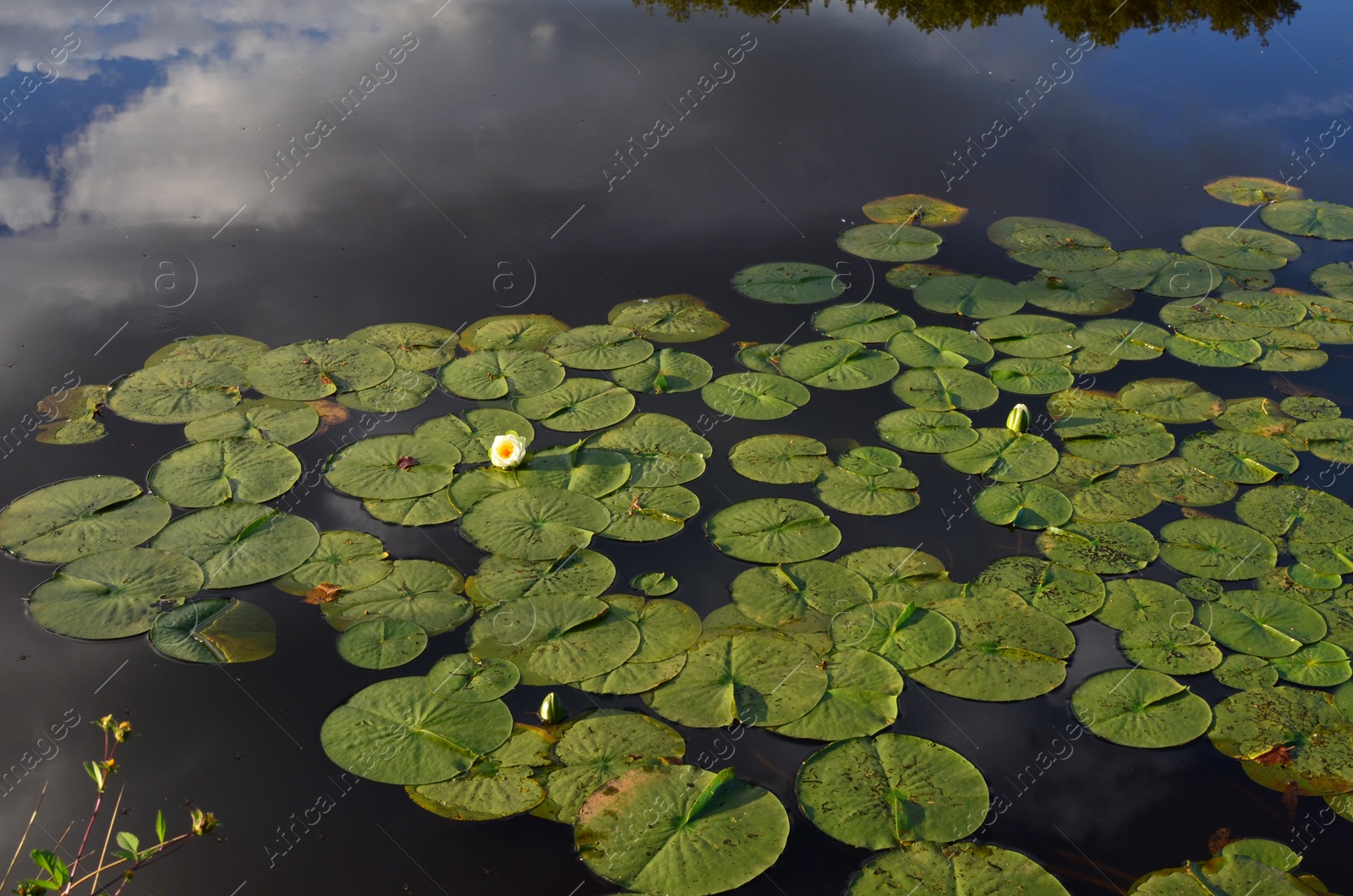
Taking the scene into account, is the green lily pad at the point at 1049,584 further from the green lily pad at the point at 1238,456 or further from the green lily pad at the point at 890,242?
the green lily pad at the point at 890,242

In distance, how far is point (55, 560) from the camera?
4492mm

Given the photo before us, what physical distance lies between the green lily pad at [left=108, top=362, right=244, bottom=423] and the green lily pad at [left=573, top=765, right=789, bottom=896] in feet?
10.3

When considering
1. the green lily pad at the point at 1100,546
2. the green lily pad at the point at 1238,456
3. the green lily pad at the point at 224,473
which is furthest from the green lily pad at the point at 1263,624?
the green lily pad at the point at 224,473

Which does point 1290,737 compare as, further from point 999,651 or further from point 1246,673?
point 999,651

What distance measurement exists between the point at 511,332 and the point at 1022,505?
3.04 metres

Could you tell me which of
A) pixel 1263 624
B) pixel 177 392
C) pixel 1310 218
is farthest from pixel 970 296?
pixel 177 392

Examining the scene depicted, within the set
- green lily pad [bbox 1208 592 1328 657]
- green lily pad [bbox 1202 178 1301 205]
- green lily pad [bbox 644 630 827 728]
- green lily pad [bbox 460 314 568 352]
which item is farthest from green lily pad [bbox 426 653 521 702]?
green lily pad [bbox 1202 178 1301 205]

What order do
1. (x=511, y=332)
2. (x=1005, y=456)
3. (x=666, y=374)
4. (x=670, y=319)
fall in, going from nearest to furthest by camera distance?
(x=1005, y=456) → (x=666, y=374) → (x=511, y=332) → (x=670, y=319)

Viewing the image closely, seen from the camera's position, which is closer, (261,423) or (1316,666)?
(1316,666)

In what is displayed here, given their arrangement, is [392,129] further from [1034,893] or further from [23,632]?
[1034,893]

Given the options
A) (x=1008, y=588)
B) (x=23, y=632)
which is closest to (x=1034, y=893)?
(x=1008, y=588)

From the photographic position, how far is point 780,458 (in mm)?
5227

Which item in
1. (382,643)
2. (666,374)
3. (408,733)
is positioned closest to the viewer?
(408,733)

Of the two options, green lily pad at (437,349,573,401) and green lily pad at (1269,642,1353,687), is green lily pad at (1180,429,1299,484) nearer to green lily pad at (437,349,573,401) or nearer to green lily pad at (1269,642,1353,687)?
green lily pad at (1269,642,1353,687)
